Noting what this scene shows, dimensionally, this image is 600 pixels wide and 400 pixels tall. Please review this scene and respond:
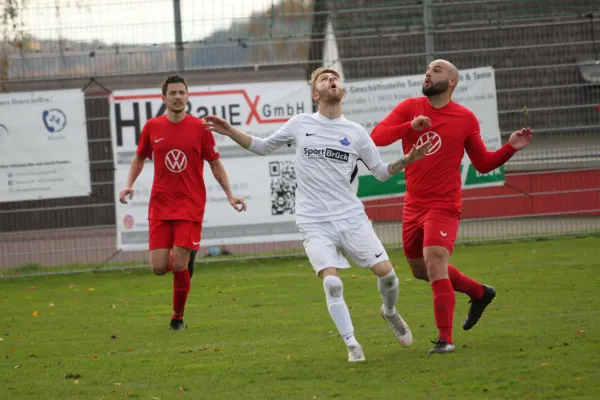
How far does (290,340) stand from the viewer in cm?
915

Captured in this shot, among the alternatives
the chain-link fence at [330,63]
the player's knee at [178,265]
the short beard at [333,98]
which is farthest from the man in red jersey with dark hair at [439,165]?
the chain-link fence at [330,63]

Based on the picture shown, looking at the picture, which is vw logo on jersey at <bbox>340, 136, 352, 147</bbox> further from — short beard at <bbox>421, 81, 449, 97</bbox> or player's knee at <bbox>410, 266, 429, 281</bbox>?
player's knee at <bbox>410, 266, 429, 281</bbox>

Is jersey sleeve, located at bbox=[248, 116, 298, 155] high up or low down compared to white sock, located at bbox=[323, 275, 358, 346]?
up

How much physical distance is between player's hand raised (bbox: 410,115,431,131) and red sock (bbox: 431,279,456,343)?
3.69 ft

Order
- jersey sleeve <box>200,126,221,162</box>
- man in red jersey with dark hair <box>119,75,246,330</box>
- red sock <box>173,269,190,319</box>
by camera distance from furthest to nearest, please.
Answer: jersey sleeve <box>200,126,221,162</box>
man in red jersey with dark hair <box>119,75,246,330</box>
red sock <box>173,269,190,319</box>

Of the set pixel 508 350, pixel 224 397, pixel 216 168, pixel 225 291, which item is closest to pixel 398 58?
pixel 225 291

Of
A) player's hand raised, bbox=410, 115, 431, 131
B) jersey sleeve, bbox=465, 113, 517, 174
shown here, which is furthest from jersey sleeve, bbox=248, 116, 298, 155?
jersey sleeve, bbox=465, 113, 517, 174

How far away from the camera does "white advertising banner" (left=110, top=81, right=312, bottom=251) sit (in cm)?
1595

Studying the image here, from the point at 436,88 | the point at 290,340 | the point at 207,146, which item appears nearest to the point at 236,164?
the point at 207,146

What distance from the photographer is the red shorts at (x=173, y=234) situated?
418 inches

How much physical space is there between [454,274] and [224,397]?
2754 millimetres

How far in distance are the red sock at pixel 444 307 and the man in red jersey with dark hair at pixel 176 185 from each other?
3012mm

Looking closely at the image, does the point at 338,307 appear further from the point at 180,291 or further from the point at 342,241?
the point at 180,291

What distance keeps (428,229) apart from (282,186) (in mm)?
7866
